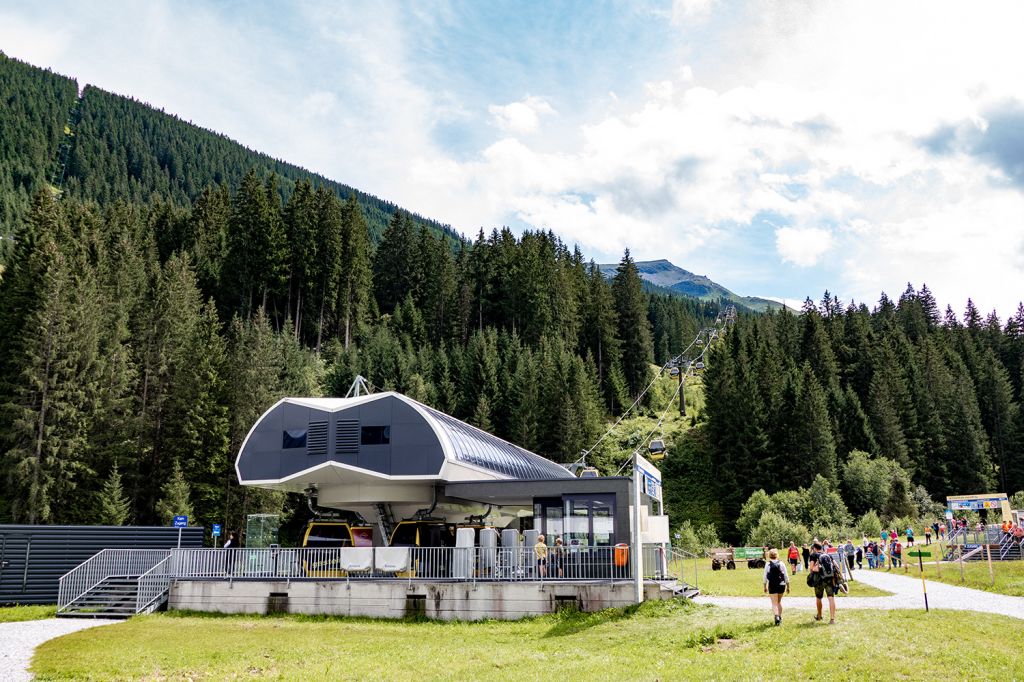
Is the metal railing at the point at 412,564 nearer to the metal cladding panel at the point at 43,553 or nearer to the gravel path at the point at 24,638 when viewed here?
the gravel path at the point at 24,638

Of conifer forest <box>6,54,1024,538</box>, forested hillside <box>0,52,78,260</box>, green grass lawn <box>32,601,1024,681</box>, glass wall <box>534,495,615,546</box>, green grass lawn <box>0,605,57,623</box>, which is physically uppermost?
forested hillside <box>0,52,78,260</box>

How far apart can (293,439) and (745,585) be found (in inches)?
678

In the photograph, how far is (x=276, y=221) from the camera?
75.9 m

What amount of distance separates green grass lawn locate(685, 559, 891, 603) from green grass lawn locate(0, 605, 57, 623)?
20694 millimetres

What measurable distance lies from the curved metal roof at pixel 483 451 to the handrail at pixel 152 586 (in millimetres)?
9958

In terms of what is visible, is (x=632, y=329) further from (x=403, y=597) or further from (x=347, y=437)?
(x=403, y=597)

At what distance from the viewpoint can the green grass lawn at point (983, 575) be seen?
2380 cm

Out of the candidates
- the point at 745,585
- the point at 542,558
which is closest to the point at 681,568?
the point at 745,585

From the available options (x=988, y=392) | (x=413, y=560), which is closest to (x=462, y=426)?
(x=413, y=560)

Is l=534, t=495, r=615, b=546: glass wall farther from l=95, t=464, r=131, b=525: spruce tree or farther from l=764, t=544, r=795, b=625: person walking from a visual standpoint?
l=95, t=464, r=131, b=525: spruce tree

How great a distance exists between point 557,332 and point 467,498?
5735 cm

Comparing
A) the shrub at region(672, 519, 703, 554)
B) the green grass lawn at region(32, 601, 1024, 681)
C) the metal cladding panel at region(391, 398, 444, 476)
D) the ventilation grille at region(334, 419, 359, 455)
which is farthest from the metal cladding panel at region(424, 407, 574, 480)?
the shrub at region(672, 519, 703, 554)

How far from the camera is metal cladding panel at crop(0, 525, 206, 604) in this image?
2700 cm

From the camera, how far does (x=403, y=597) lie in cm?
2277
